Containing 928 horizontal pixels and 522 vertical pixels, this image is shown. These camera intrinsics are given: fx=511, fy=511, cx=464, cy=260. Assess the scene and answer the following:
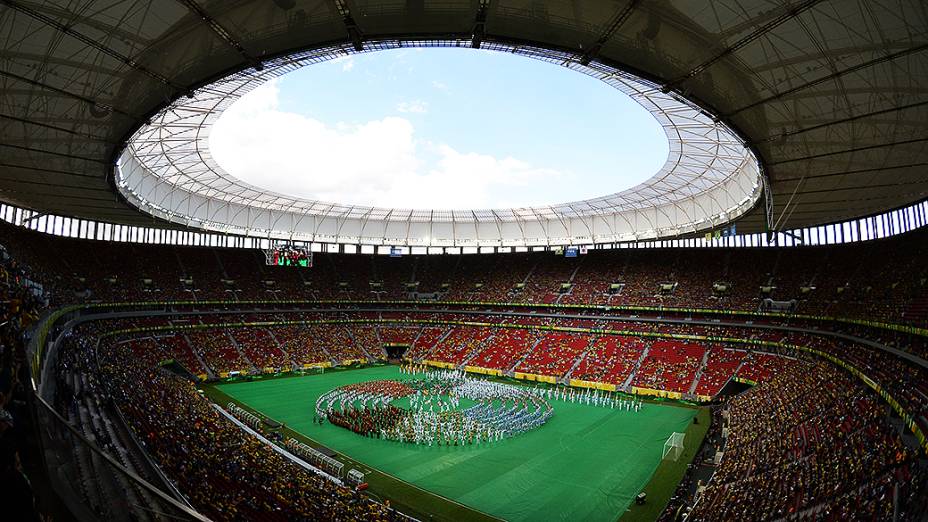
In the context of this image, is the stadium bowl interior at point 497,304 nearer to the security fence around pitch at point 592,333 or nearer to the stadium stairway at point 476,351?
the security fence around pitch at point 592,333

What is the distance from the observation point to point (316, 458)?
2486cm

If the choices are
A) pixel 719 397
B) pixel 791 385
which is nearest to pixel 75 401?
pixel 791 385

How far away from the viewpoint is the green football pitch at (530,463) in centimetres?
2088

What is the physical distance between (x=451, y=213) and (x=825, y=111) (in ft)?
148

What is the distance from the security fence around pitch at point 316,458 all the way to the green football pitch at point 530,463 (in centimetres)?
135

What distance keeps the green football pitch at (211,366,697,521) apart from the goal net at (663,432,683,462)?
548 mm

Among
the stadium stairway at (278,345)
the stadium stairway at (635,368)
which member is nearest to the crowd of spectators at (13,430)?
the stadium stairway at (278,345)

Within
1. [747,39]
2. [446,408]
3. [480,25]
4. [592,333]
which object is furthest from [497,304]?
[747,39]

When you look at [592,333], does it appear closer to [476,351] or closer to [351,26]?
[476,351]

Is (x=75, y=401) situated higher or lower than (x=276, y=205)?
lower

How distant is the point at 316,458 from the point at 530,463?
10.6 metres

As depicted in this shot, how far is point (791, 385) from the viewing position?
104 feet

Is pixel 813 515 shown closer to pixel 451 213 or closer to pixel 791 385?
pixel 791 385

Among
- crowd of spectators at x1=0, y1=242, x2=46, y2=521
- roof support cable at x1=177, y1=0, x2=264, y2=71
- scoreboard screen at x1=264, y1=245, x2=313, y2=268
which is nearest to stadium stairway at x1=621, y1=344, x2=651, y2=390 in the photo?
scoreboard screen at x1=264, y1=245, x2=313, y2=268
